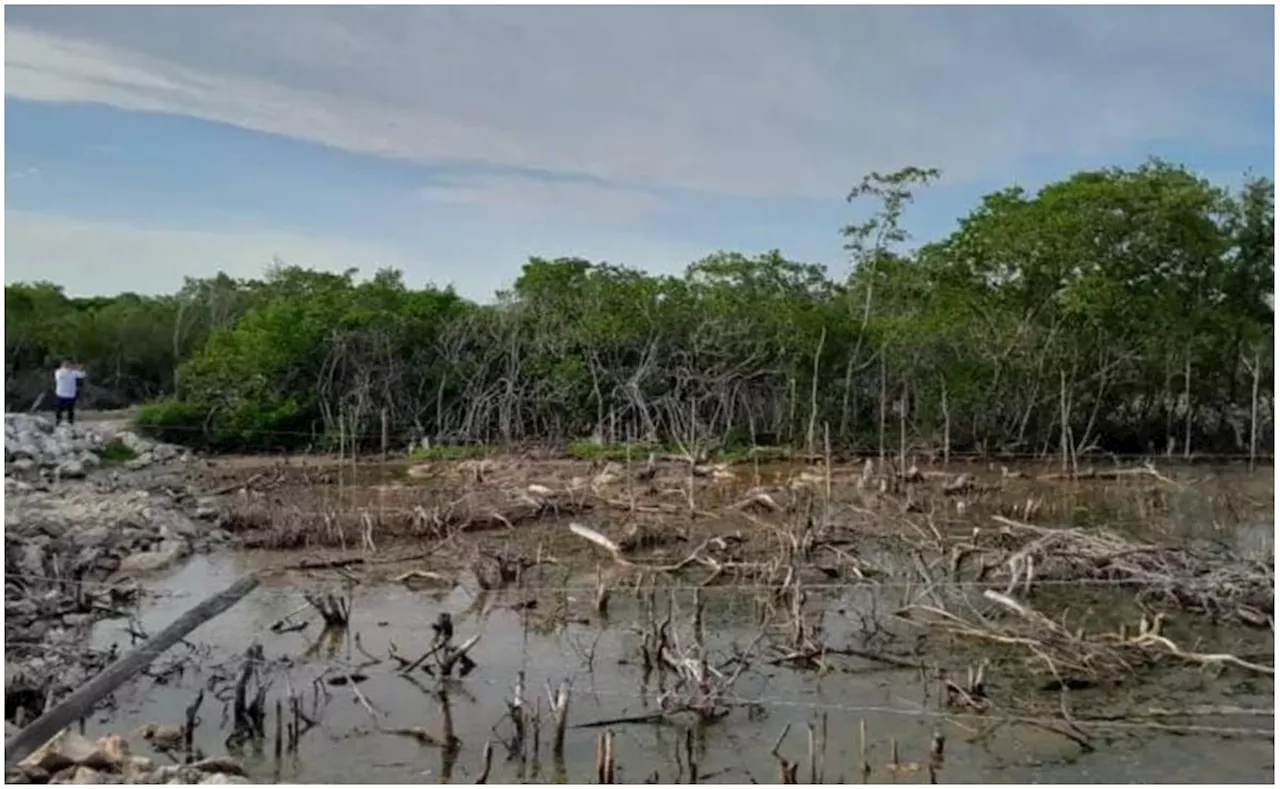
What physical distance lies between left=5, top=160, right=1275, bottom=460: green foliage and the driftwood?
13.5 metres

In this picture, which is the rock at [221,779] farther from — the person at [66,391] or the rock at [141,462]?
the person at [66,391]

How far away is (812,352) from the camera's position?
78.0ft

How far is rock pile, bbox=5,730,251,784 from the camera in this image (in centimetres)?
509

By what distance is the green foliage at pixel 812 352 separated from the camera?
73.5 feet

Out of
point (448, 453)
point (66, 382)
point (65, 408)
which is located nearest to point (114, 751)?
point (66, 382)

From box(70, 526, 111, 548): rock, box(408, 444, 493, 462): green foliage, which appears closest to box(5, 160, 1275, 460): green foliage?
box(408, 444, 493, 462): green foliage

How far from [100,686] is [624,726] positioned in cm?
287

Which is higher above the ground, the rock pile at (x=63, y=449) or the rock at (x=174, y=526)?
the rock pile at (x=63, y=449)

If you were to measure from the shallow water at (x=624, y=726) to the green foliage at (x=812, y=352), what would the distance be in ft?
42.2

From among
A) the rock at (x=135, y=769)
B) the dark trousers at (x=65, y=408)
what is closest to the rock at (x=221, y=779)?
the rock at (x=135, y=769)

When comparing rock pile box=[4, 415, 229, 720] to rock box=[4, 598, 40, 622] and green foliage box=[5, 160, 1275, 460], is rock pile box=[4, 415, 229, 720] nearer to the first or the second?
rock box=[4, 598, 40, 622]

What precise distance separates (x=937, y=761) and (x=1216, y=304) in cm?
1902

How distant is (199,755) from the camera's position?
22.3ft

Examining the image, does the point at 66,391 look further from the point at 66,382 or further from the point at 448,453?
the point at 448,453
